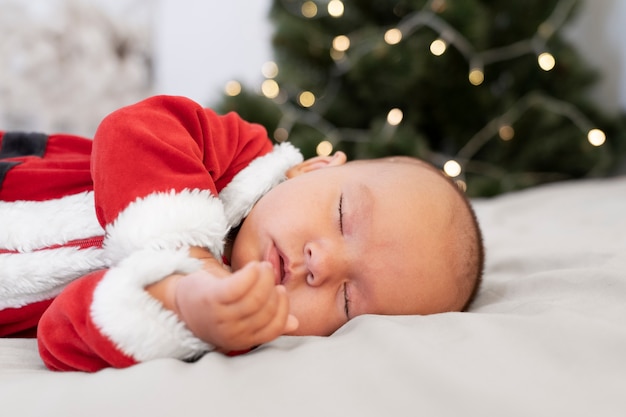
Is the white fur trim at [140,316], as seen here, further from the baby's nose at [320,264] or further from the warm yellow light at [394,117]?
the warm yellow light at [394,117]

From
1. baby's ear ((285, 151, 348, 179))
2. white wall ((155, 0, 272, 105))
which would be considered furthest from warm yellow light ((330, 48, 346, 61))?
baby's ear ((285, 151, 348, 179))

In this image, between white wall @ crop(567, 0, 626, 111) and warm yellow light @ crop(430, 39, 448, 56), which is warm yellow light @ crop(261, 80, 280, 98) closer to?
warm yellow light @ crop(430, 39, 448, 56)

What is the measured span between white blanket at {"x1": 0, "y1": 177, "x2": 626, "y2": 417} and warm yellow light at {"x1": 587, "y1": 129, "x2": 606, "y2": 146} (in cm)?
136

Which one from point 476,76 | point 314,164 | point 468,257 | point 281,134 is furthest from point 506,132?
point 468,257

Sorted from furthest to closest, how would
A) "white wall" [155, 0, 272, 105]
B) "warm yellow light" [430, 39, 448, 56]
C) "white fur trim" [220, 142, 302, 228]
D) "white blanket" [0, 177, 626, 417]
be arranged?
"white wall" [155, 0, 272, 105]
"warm yellow light" [430, 39, 448, 56]
"white fur trim" [220, 142, 302, 228]
"white blanket" [0, 177, 626, 417]

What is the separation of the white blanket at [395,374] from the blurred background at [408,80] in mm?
1239

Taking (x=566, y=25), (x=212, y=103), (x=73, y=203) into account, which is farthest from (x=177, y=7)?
(x=73, y=203)

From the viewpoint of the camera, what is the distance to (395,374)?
→ 22.4 inches

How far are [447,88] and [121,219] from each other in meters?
1.66

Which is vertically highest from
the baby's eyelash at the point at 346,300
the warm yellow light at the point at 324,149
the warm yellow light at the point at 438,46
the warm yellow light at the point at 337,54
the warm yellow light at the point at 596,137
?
the warm yellow light at the point at 438,46

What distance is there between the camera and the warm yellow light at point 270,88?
7.27 feet

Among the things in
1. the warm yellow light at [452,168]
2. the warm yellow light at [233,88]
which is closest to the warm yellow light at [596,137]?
the warm yellow light at [452,168]

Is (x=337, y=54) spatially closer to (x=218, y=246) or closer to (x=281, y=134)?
(x=281, y=134)

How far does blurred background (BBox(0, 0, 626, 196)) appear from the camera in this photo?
2.02 meters
